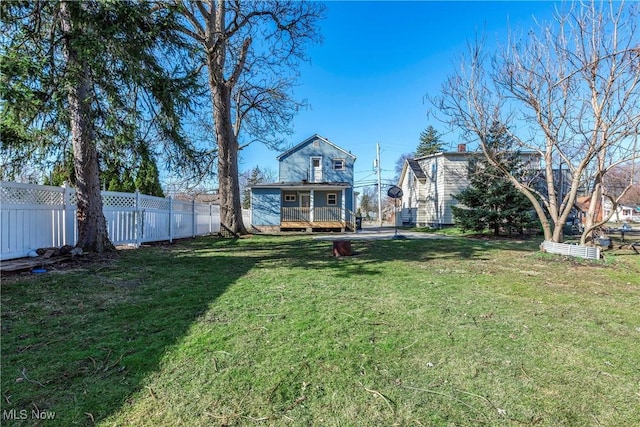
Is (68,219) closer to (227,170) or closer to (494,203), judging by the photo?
(227,170)

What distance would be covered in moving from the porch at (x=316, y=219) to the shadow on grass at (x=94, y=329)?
1276 cm

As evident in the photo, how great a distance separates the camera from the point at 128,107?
547 centimetres

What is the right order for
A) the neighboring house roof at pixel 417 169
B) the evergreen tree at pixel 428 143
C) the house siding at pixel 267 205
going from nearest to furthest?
the house siding at pixel 267 205 → the neighboring house roof at pixel 417 169 → the evergreen tree at pixel 428 143

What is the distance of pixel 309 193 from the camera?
20.6m

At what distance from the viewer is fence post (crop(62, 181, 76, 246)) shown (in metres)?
6.53

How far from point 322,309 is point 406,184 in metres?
25.9

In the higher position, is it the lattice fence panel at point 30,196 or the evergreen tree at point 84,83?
the evergreen tree at point 84,83

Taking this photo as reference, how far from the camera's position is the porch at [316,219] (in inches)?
749

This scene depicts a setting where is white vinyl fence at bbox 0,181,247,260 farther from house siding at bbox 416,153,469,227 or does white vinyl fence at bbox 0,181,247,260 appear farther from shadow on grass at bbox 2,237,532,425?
house siding at bbox 416,153,469,227

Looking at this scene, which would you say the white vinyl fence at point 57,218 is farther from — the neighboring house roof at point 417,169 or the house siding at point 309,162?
the neighboring house roof at point 417,169

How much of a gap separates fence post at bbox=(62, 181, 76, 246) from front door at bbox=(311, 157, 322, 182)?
16.1 metres

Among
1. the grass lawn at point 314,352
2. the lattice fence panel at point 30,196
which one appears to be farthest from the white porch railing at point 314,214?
the grass lawn at point 314,352

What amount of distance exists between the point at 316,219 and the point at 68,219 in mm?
13536

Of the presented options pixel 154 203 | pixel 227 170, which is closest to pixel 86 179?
pixel 154 203
